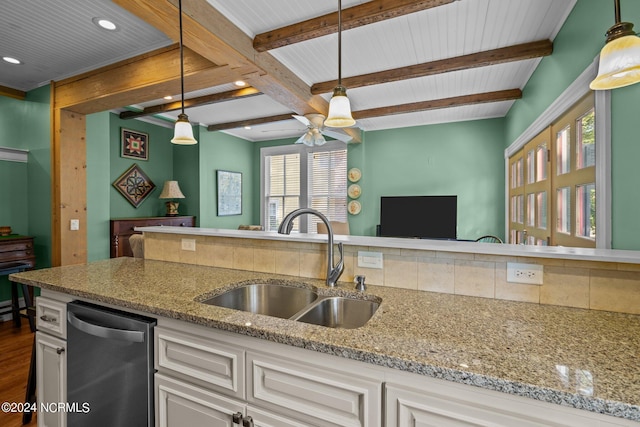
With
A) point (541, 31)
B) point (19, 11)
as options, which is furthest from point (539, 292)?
point (19, 11)

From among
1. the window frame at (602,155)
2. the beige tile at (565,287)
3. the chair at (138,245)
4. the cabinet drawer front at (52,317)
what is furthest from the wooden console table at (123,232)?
the window frame at (602,155)

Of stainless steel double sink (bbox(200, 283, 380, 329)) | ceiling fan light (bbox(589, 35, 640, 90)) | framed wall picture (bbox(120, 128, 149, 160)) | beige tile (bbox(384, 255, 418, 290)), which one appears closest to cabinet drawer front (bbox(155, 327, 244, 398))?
stainless steel double sink (bbox(200, 283, 380, 329))

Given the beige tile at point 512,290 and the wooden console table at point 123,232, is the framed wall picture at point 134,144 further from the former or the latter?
the beige tile at point 512,290

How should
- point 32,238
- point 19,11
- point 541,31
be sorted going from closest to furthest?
1. point 19,11
2. point 541,31
3. point 32,238

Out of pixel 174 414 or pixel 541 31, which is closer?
pixel 174 414

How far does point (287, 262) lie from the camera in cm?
169

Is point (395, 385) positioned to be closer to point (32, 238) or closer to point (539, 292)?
point (539, 292)

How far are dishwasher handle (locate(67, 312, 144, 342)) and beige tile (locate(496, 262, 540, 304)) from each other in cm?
149

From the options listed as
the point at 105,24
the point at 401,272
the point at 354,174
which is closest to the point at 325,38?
the point at 105,24

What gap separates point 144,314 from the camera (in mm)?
1237

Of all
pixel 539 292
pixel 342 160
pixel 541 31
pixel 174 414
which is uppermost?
pixel 541 31

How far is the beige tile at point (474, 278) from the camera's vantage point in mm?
1271

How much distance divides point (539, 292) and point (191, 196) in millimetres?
5218

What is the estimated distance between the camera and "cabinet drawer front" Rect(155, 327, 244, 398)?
1022 millimetres
